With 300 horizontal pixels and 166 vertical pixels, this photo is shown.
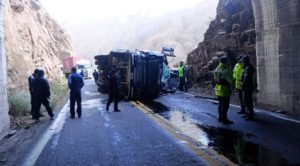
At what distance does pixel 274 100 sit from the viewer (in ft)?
43.9

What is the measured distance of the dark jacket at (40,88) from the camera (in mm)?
13353

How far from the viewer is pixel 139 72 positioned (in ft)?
63.8

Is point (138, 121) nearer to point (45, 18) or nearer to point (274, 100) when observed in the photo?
point (274, 100)

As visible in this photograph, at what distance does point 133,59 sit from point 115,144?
10807mm

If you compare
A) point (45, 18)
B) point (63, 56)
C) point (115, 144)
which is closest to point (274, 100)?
point (115, 144)

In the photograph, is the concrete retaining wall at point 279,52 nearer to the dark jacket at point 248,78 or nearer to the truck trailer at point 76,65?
the dark jacket at point 248,78

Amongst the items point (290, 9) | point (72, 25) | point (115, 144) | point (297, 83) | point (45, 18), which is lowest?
Result: point (115, 144)

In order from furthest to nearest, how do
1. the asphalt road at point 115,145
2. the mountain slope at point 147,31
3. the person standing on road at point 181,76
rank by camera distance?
the mountain slope at point 147,31 → the person standing on road at point 181,76 → the asphalt road at point 115,145

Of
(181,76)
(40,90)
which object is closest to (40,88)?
(40,90)

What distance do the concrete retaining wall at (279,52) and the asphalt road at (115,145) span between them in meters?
4.09

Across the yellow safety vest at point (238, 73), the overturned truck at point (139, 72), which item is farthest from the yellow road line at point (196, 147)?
the overturned truck at point (139, 72)

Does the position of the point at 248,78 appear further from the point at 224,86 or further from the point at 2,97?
the point at 2,97

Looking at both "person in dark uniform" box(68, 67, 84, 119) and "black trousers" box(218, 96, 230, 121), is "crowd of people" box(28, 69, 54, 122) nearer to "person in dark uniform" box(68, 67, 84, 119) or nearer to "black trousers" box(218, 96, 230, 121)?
"person in dark uniform" box(68, 67, 84, 119)

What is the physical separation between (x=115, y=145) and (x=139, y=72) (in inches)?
442
